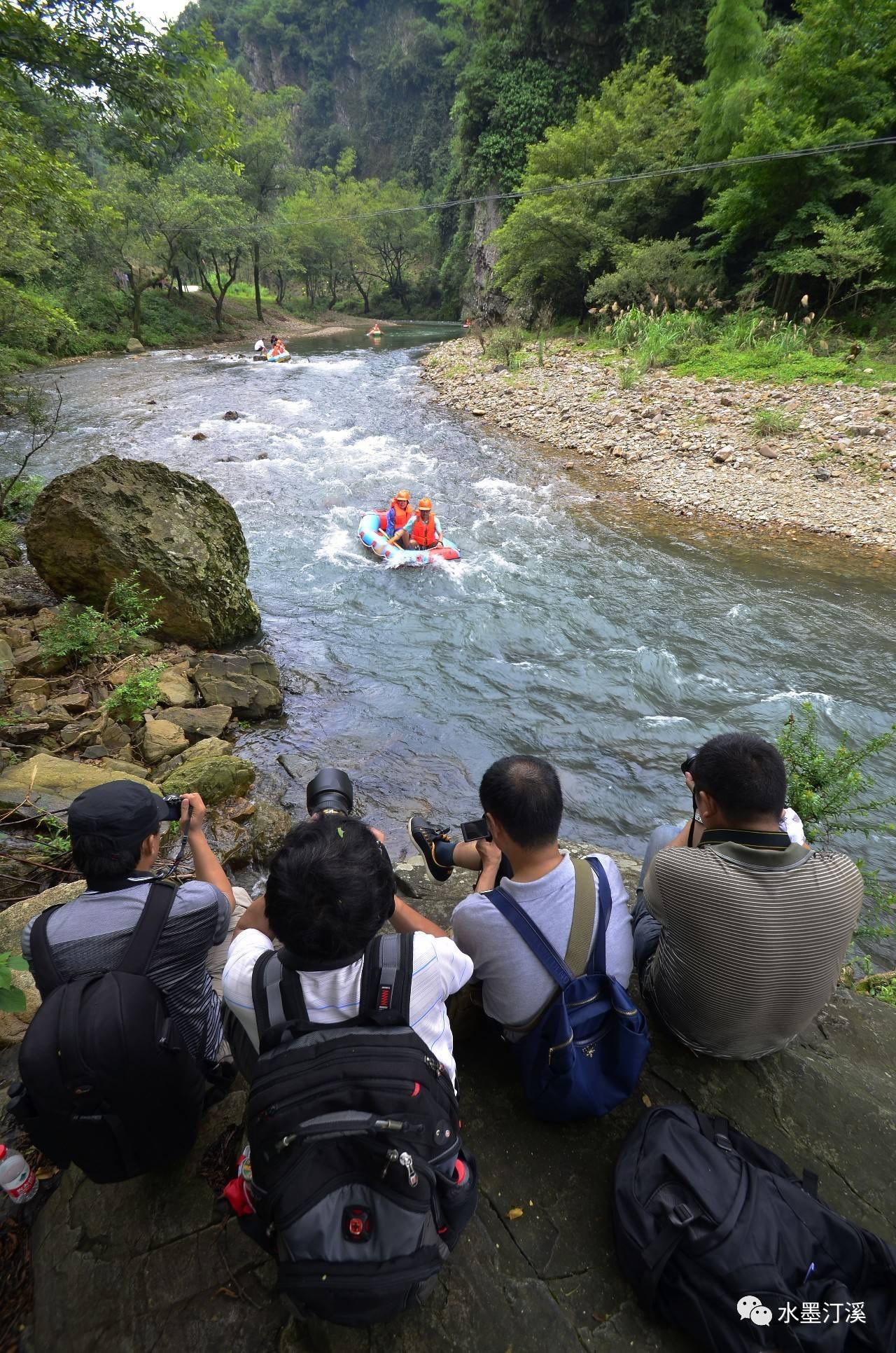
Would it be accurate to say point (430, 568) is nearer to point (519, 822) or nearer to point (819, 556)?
point (819, 556)

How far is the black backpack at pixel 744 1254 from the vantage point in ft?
4.70

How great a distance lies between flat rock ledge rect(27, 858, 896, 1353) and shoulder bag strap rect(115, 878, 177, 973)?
2.49 ft

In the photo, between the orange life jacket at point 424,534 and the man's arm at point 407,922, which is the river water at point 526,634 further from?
the man's arm at point 407,922

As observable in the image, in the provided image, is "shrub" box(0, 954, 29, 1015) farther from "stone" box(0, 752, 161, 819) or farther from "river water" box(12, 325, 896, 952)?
"river water" box(12, 325, 896, 952)

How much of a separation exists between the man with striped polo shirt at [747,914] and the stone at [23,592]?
686cm

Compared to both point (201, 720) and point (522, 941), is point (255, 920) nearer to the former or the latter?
point (522, 941)

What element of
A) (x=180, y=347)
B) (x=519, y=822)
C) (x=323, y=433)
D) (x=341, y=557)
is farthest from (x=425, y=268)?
(x=519, y=822)

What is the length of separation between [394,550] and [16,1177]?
7976 mm

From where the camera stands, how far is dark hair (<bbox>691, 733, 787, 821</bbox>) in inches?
80.5

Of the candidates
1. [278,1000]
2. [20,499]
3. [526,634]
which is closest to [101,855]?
[278,1000]

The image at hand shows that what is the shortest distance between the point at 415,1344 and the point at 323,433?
54.0 ft

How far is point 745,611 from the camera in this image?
8047mm

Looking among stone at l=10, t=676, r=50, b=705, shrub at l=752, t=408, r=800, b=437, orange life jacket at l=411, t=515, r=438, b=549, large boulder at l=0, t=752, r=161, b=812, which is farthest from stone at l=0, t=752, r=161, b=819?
shrub at l=752, t=408, r=800, b=437

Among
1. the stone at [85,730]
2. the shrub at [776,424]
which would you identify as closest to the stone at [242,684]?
the stone at [85,730]
